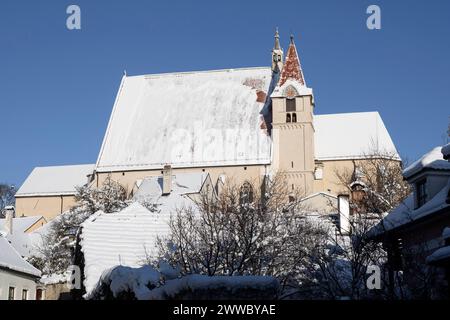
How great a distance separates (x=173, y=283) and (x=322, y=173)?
55.2m

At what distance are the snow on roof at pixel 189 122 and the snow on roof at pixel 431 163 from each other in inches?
1595

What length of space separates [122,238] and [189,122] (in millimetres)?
42354

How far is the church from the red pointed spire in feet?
0.31

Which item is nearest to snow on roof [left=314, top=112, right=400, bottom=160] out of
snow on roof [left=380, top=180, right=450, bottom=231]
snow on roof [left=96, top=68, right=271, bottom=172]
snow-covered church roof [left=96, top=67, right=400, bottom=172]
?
snow-covered church roof [left=96, top=67, right=400, bottom=172]

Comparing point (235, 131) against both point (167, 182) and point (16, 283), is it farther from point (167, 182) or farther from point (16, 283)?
point (16, 283)

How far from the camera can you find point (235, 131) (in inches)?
2537

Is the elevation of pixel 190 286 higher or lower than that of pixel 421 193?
lower

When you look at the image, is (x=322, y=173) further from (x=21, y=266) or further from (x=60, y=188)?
(x=21, y=266)

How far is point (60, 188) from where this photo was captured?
249 feet

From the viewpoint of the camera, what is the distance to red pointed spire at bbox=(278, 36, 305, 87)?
6284 cm

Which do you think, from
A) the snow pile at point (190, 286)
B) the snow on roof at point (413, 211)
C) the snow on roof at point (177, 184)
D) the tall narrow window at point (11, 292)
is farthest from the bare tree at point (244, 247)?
the snow on roof at point (177, 184)

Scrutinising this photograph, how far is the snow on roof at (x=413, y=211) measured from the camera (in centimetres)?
1809

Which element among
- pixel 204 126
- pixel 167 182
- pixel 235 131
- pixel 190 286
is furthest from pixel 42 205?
pixel 190 286
